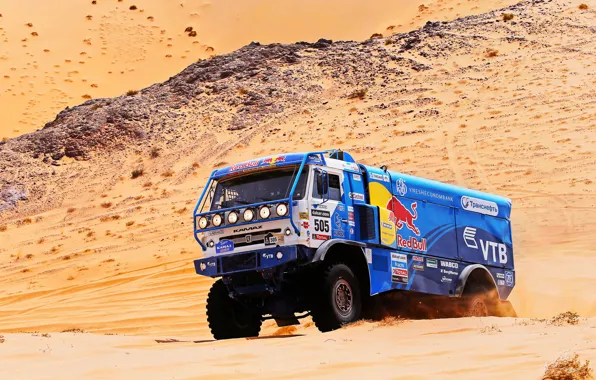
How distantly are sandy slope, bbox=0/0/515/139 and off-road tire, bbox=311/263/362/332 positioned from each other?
4309 cm

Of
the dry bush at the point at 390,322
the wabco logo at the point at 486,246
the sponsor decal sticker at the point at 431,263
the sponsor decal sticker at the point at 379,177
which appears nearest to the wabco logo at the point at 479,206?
the wabco logo at the point at 486,246

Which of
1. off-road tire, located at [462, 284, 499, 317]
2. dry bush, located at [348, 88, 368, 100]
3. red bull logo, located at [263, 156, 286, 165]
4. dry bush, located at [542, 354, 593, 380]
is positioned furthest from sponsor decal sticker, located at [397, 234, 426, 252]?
dry bush, located at [348, 88, 368, 100]

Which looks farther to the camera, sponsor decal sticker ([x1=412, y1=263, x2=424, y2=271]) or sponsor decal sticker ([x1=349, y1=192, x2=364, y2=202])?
sponsor decal sticker ([x1=412, y1=263, x2=424, y2=271])

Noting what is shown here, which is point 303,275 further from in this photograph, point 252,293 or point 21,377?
point 21,377

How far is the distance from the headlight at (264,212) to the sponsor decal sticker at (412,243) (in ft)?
9.05

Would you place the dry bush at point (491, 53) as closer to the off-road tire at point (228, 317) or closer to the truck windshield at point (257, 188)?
the truck windshield at point (257, 188)

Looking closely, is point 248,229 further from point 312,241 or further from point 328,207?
point 328,207

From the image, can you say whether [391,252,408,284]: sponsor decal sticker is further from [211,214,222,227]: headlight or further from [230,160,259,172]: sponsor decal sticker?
[211,214,222,227]: headlight

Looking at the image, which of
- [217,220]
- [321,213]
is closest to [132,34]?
[217,220]

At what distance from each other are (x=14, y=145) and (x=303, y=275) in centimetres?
3059

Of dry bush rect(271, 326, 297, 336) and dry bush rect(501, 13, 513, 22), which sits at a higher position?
dry bush rect(501, 13, 513, 22)

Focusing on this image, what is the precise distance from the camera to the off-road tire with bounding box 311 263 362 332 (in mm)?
13820

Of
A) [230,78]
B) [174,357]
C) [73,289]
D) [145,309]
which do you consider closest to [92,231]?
[73,289]

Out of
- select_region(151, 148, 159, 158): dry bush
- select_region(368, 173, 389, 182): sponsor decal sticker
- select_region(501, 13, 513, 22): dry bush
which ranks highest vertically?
select_region(501, 13, 513, 22): dry bush
